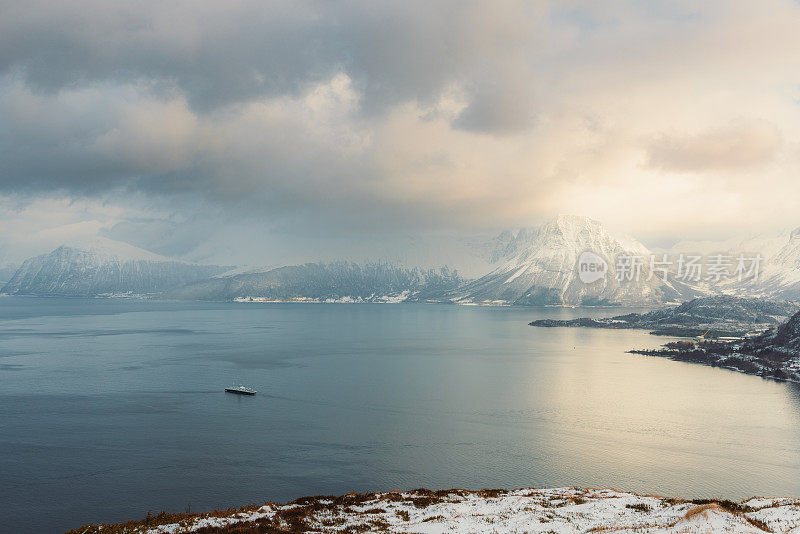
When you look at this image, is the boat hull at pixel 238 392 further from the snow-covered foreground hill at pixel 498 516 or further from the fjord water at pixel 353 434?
the snow-covered foreground hill at pixel 498 516

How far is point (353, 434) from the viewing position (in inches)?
3428

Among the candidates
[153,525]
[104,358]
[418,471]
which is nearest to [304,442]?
[418,471]

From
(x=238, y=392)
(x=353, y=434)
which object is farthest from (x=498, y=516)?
(x=238, y=392)

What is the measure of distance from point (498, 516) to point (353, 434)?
2030 inches

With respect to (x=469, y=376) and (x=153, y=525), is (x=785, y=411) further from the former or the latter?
(x=153, y=525)

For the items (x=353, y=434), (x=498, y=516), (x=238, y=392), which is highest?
(x=498, y=516)

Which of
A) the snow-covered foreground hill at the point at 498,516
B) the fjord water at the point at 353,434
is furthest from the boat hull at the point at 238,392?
the snow-covered foreground hill at the point at 498,516

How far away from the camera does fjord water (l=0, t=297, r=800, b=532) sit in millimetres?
64688

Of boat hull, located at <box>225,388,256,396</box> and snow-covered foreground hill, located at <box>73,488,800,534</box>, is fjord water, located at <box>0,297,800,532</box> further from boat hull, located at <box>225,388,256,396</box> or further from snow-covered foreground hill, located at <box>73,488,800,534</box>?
snow-covered foreground hill, located at <box>73,488,800,534</box>

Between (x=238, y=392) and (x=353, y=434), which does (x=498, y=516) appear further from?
(x=238, y=392)

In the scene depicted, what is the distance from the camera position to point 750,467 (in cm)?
7494

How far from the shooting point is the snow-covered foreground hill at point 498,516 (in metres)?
33.2

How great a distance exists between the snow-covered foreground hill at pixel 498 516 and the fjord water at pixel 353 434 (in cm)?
2076

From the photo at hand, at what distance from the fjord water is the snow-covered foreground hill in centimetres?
2076
